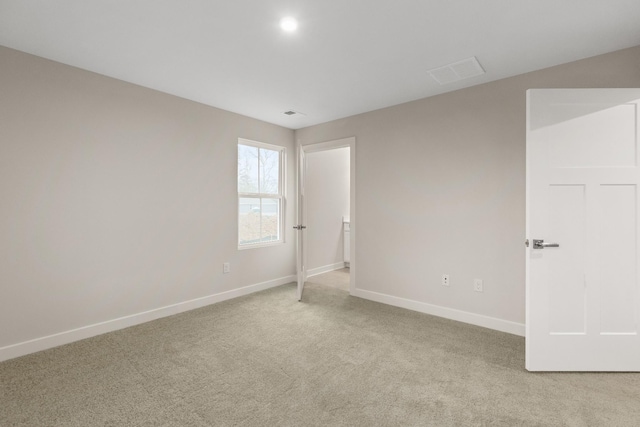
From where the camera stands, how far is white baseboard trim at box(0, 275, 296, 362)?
240cm

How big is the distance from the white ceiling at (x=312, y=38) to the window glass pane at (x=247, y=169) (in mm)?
1184

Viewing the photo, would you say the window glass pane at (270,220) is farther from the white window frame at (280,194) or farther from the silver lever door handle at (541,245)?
the silver lever door handle at (541,245)

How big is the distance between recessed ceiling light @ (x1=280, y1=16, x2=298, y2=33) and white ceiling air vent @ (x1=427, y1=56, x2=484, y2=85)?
1.36 meters

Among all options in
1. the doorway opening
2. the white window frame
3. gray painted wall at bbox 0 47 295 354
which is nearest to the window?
the white window frame

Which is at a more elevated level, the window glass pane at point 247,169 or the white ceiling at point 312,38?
the white ceiling at point 312,38

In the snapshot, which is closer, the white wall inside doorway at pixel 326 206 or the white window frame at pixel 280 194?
the white window frame at pixel 280 194

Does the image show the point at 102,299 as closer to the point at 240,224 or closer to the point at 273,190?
the point at 240,224

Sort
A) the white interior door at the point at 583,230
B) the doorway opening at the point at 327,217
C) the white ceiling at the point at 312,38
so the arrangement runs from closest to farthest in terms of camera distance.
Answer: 1. the white ceiling at the point at 312,38
2. the white interior door at the point at 583,230
3. the doorway opening at the point at 327,217

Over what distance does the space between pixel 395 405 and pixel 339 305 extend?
6.18ft

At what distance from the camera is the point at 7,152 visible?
2.34 m

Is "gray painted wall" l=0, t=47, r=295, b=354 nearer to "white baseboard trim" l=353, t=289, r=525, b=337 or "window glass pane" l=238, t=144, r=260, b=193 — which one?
"window glass pane" l=238, t=144, r=260, b=193

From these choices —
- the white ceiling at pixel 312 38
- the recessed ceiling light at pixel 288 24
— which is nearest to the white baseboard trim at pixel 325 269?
the white ceiling at pixel 312 38

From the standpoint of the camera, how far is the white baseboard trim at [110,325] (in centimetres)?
240

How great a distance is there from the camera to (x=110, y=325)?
113 inches
